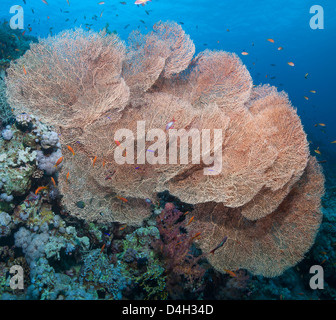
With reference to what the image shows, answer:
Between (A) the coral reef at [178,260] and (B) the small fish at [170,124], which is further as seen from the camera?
(A) the coral reef at [178,260]

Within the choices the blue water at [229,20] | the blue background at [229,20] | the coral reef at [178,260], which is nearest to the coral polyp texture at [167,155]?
the coral reef at [178,260]

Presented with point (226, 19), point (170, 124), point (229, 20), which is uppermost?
point (229, 20)

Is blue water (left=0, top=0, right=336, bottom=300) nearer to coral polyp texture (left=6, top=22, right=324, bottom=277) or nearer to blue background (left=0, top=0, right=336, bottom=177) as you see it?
blue background (left=0, top=0, right=336, bottom=177)

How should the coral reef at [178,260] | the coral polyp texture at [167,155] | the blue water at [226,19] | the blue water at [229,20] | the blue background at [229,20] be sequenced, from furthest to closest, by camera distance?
the blue water at [226,19]
the blue background at [229,20]
the blue water at [229,20]
the coral reef at [178,260]
the coral polyp texture at [167,155]

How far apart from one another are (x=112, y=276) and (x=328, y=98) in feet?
376

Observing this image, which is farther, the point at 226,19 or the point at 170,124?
the point at 226,19

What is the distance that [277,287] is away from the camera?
221 inches

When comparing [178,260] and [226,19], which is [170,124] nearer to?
[178,260]

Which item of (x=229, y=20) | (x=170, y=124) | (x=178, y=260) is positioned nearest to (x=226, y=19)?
(x=229, y=20)

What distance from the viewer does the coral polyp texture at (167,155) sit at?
3527 mm

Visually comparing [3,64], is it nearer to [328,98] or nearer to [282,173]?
[282,173]

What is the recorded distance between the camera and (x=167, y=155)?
3691 mm

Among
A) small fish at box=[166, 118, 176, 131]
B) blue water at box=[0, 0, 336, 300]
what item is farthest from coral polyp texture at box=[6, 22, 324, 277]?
blue water at box=[0, 0, 336, 300]

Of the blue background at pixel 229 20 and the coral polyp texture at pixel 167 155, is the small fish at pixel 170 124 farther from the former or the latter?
the blue background at pixel 229 20
